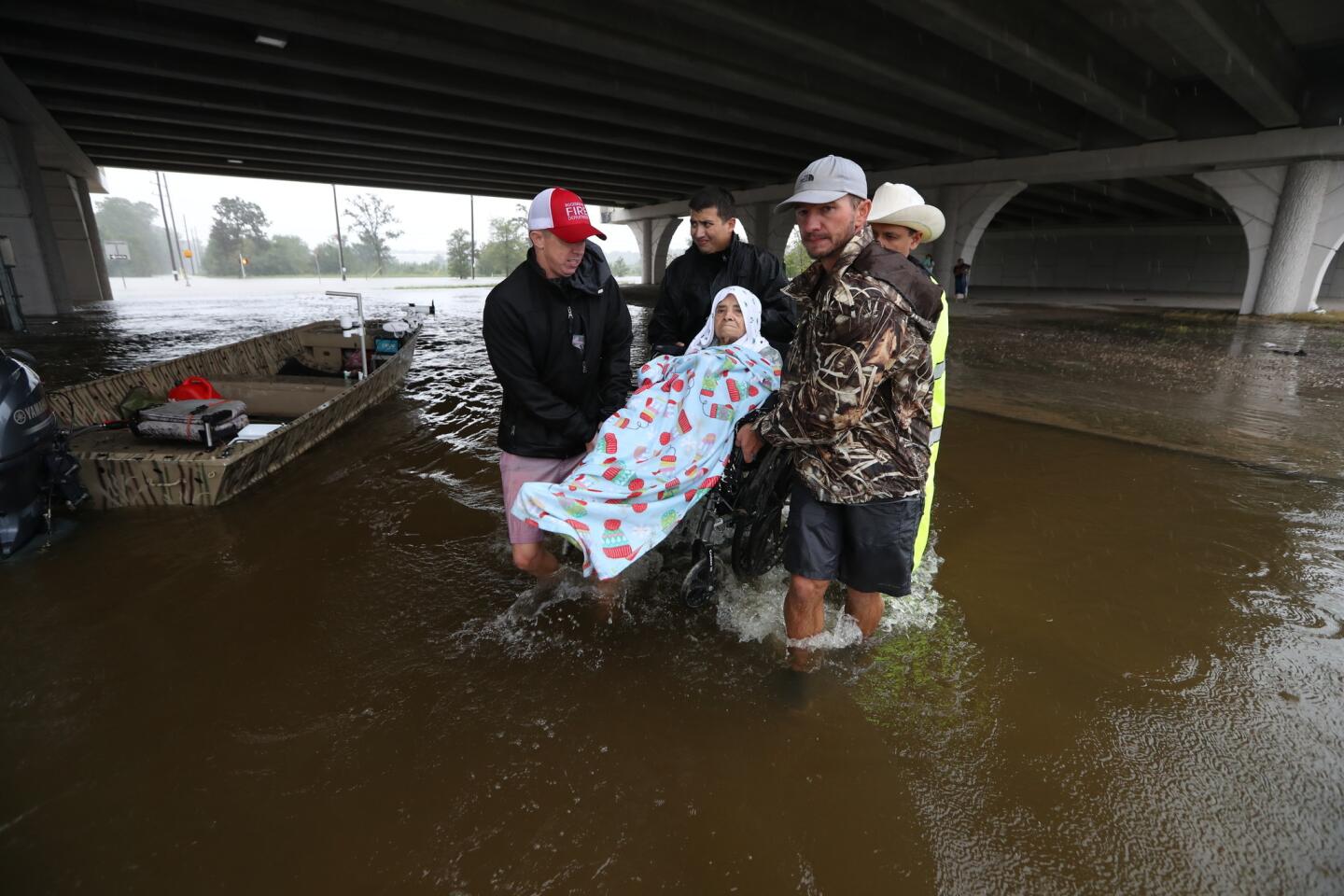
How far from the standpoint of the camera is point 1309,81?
14430 mm

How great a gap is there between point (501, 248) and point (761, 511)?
6687 centimetres

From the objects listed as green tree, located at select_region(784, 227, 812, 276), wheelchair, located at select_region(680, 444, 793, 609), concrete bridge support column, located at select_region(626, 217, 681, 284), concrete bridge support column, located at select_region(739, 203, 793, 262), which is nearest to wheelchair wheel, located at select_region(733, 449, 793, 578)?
wheelchair, located at select_region(680, 444, 793, 609)

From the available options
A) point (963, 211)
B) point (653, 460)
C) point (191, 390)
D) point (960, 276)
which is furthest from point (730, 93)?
point (653, 460)

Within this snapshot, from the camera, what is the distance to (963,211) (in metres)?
22.0

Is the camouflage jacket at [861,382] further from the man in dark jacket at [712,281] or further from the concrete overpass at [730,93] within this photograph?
the concrete overpass at [730,93]

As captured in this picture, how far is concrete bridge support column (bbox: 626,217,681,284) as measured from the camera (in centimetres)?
3575

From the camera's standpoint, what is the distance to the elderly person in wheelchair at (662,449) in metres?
2.74

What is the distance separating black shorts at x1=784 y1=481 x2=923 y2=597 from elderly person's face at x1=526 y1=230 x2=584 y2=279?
1.41 meters

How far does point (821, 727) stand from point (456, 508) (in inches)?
128

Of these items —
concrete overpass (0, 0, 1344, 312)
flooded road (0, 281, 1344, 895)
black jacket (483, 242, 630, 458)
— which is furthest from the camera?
concrete overpass (0, 0, 1344, 312)

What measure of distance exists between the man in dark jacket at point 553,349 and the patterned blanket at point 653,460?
23cm

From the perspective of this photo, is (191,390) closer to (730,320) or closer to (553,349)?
(553,349)

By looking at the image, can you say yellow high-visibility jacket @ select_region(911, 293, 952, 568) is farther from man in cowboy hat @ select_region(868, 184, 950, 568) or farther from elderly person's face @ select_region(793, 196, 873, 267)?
elderly person's face @ select_region(793, 196, 873, 267)

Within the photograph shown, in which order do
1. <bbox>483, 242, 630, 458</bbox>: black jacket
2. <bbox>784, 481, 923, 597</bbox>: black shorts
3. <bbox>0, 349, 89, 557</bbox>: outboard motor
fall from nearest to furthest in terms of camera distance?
<bbox>784, 481, 923, 597</bbox>: black shorts
<bbox>483, 242, 630, 458</bbox>: black jacket
<bbox>0, 349, 89, 557</bbox>: outboard motor
